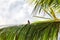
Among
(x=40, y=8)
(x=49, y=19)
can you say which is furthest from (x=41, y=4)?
(x=49, y=19)

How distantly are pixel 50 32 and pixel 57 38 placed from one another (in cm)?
13

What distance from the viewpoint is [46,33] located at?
242 cm

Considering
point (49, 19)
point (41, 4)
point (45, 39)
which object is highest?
point (41, 4)

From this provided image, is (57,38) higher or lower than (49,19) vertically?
lower

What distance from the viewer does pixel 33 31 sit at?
2494mm

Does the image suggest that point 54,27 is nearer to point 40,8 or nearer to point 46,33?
point 46,33

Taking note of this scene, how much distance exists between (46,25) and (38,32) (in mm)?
100

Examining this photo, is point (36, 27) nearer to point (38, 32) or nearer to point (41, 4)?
point (38, 32)

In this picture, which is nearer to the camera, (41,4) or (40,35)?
(41,4)

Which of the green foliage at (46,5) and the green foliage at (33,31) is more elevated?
the green foliage at (46,5)

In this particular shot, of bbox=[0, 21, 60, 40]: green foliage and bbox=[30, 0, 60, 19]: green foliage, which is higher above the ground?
bbox=[30, 0, 60, 19]: green foliage

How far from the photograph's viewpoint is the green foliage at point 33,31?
241cm

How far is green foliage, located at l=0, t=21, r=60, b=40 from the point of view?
2406 mm

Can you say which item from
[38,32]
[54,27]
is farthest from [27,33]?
[54,27]
